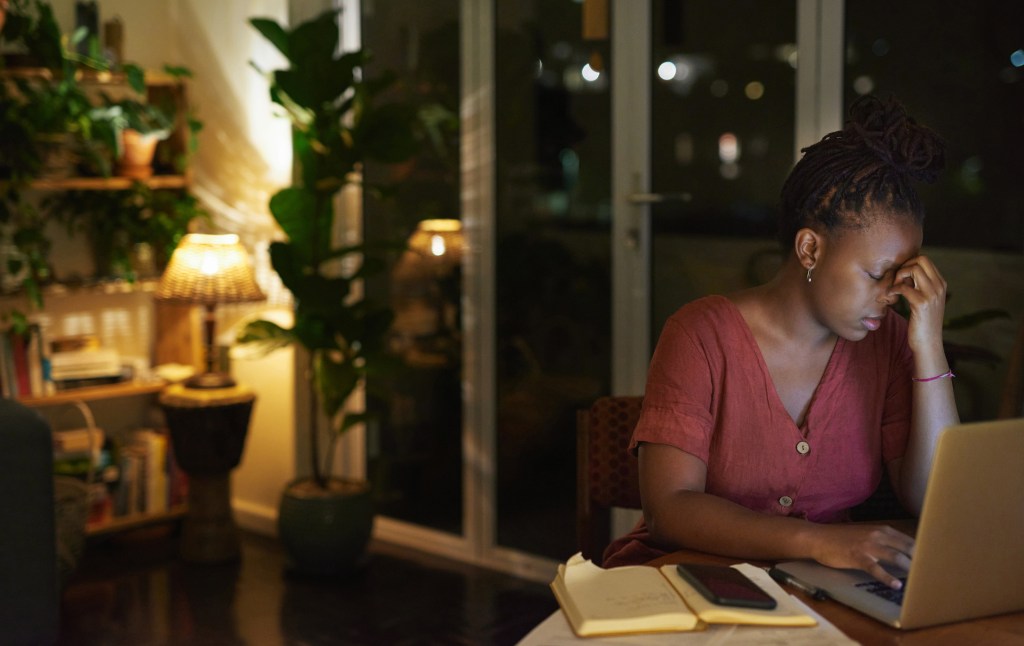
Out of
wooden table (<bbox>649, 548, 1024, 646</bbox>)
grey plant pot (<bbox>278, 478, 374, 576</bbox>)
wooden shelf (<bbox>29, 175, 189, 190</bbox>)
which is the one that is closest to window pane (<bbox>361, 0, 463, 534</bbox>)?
grey plant pot (<bbox>278, 478, 374, 576</bbox>)

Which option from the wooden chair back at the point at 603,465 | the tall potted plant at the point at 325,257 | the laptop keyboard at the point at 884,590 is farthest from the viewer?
the tall potted plant at the point at 325,257

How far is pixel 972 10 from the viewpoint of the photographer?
3.22 meters

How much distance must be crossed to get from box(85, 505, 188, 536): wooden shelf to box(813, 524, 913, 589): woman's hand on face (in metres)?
3.38

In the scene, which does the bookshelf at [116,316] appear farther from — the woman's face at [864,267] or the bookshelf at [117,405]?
the woman's face at [864,267]

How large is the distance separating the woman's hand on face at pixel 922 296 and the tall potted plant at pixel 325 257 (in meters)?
2.40

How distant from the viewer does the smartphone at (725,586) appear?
1396mm

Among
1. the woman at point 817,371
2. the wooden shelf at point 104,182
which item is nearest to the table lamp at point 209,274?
the wooden shelf at point 104,182

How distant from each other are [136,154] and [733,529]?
3.43m

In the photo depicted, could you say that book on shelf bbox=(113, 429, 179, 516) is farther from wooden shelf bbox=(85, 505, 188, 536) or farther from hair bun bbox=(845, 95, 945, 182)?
hair bun bbox=(845, 95, 945, 182)

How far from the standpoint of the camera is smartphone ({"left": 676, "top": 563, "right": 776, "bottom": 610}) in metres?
1.40

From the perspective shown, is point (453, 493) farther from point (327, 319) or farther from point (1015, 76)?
point (1015, 76)

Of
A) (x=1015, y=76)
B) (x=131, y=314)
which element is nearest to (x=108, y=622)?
(x=131, y=314)

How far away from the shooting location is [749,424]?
6.36ft

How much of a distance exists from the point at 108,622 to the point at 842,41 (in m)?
2.86
